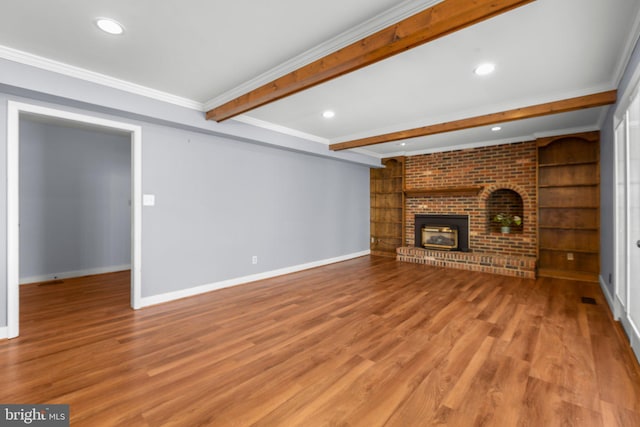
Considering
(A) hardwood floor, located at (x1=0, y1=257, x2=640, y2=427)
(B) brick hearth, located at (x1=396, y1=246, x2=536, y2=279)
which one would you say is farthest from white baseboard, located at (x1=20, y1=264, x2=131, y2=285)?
(B) brick hearth, located at (x1=396, y1=246, x2=536, y2=279)

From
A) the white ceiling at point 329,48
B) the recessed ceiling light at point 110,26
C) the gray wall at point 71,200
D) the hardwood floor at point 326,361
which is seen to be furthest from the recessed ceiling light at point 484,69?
the gray wall at point 71,200

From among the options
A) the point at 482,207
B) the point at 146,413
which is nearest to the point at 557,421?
the point at 146,413

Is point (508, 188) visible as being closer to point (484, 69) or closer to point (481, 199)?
point (481, 199)

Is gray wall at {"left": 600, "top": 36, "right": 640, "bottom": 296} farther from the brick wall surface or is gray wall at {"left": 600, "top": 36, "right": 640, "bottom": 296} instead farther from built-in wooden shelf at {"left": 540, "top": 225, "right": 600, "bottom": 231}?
the brick wall surface

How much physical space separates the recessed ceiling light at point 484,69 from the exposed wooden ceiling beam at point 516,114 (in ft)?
3.76

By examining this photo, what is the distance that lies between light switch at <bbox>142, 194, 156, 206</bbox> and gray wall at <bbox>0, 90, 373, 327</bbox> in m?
0.05

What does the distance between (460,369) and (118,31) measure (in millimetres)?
3471

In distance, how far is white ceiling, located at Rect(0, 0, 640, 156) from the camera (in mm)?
1956

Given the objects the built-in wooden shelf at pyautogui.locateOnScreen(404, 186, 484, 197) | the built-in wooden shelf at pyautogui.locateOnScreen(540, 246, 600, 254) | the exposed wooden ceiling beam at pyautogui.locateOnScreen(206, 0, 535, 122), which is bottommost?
the built-in wooden shelf at pyautogui.locateOnScreen(540, 246, 600, 254)

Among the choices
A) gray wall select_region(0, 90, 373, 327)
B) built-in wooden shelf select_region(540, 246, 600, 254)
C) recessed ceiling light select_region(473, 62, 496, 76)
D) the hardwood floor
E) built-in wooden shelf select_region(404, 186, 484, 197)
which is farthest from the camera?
built-in wooden shelf select_region(404, 186, 484, 197)

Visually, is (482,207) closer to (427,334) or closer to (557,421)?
(427,334)

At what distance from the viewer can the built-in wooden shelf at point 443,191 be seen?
5.82 metres

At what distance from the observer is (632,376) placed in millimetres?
2014

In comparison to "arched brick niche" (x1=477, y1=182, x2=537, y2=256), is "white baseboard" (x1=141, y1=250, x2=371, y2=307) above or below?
below
